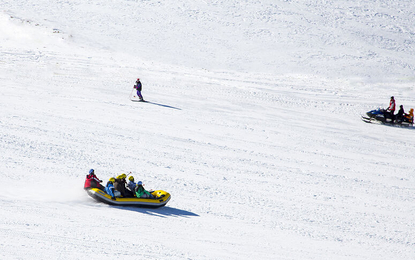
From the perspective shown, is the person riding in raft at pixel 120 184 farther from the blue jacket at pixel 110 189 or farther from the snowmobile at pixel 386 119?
the snowmobile at pixel 386 119

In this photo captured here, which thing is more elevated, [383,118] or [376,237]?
[383,118]

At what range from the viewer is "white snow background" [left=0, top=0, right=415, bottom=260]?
27.5 ft

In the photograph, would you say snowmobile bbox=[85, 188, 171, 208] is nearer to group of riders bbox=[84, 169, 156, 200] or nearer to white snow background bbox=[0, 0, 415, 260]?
group of riders bbox=[84, 169, 156, 200]

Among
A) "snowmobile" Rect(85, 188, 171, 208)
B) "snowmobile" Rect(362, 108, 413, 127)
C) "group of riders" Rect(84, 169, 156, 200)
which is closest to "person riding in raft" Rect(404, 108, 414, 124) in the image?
"snowmobile" Rect(362, 108, 413, 127)

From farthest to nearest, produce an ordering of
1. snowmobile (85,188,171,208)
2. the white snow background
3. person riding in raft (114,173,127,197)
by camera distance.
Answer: person riding in raft (114,173,127,197)
snowmobile (85,188,171,208)
the white snow background

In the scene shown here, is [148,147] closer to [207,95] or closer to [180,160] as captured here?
[180,160]

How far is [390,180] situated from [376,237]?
162 inches

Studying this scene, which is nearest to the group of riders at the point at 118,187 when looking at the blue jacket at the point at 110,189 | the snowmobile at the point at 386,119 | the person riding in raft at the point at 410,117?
the blue jacket at the point at 110,189

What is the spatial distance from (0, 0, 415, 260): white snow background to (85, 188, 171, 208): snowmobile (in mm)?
184

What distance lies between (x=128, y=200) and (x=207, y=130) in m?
6.89

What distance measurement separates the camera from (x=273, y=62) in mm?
28188

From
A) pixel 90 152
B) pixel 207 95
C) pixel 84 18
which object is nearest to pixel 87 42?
pixel 84 18

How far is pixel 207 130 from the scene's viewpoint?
15.8 meters

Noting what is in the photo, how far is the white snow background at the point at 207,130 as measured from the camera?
329 inches
